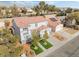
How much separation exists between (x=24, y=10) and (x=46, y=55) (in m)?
0.60

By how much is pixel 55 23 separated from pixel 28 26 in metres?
0.33

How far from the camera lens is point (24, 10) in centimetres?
225

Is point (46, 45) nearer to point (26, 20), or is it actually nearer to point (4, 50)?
point (26, 20)

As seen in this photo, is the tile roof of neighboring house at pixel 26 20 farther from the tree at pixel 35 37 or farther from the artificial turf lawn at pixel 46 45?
the artificial turf lawn at pixel 46 45

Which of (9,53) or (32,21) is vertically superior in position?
(32,21)

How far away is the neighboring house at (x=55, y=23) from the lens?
2.28 m

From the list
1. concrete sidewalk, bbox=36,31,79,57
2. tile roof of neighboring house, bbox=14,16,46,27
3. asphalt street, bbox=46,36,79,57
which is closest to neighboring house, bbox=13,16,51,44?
tile roof of neighboring house, bbox=14,16,46,27

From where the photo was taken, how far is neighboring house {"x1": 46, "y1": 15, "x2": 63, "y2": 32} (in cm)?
228

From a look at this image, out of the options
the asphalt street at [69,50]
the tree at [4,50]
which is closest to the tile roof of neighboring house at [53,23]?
the asphalt street at [69,50]

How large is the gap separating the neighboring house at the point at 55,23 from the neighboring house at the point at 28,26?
49 mm

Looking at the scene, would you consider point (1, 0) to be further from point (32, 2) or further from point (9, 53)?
point (9, 53)

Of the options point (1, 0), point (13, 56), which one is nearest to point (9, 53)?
point (13, 56)

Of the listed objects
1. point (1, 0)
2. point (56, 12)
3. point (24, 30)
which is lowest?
point (24, 30)

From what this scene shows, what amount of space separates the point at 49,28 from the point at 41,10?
24cm
